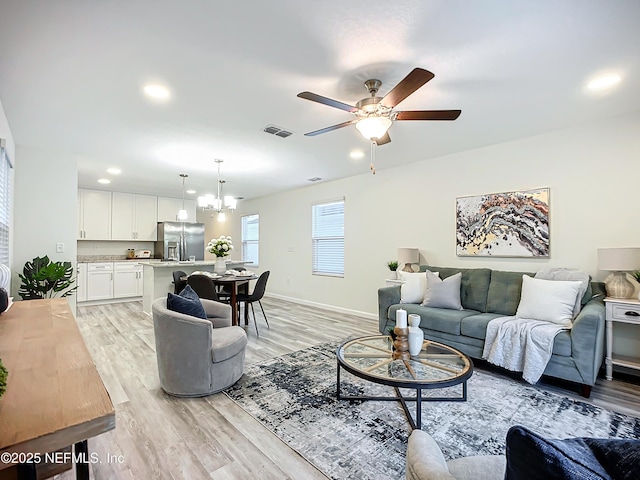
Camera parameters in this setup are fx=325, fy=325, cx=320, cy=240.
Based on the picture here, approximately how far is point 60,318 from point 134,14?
5.62ft

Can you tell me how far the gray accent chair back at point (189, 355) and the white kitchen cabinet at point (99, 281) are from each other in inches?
200

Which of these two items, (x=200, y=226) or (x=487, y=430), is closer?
(x=487, y=430)

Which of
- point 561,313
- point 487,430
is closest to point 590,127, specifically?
point 561,313

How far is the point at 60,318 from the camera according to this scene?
1807 mm

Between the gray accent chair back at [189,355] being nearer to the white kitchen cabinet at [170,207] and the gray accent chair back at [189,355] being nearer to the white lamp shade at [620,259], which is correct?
the white lamp shade at [620,259]

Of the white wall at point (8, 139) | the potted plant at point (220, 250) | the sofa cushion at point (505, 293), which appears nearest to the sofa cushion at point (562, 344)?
the sofa cushion at point (505, 293)

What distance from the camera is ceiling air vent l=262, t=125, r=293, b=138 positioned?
3.41 metres

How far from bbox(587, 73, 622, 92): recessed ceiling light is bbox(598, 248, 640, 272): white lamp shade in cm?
139

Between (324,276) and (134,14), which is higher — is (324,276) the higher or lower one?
the lower one

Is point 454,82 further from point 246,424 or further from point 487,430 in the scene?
point 246,424

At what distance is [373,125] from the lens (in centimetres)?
244

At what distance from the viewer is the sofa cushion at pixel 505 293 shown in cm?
351

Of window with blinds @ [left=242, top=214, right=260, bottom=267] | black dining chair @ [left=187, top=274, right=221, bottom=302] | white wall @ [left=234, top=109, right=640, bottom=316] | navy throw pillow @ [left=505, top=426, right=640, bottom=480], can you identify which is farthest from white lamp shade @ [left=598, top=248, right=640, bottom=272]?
window with blinds @ [left=242, top=214, right=260, bottom=267]

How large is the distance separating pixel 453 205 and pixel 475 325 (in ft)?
5.95
